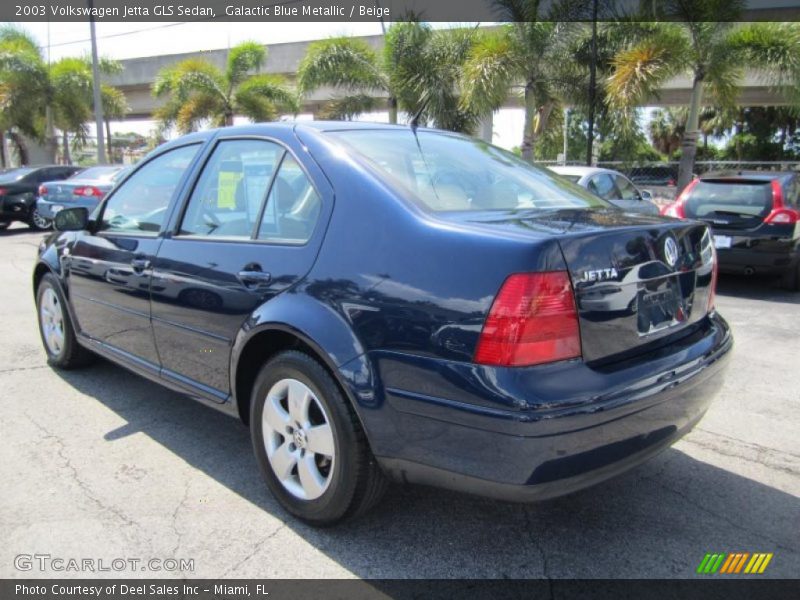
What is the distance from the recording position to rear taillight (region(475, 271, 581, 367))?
2.05m

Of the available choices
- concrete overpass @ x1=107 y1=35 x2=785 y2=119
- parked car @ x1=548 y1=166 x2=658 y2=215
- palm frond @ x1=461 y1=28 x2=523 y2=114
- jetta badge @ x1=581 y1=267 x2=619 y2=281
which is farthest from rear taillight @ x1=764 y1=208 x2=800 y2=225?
concrete overpass @ x1=107 y1=35 x2=785 y2=119

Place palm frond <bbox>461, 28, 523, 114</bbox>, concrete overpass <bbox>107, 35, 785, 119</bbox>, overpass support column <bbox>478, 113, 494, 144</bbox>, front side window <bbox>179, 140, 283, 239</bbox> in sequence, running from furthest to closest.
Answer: concrete overpass <bbox>107, 35, 785, 119</bbox>
overpass support column <bbox>478, 113, 494, 144</bbox>
palm frond <bbox>461, 28, 523, 114</bbox>
front side window <bbox>179, 140, 283, 239</bbox>

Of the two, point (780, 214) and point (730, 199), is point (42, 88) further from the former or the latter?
point (780, 214)

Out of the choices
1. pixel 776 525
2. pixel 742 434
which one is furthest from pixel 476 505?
pixel 742 434

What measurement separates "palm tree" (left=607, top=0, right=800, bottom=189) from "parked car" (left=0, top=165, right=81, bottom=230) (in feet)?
43.9

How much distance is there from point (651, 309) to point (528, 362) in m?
0.66

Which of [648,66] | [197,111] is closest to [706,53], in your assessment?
[648,66]

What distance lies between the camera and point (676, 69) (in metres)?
13.6

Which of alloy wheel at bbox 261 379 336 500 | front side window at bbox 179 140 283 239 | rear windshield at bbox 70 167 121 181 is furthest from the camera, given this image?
rear windshield at bbox 70 167 121 181

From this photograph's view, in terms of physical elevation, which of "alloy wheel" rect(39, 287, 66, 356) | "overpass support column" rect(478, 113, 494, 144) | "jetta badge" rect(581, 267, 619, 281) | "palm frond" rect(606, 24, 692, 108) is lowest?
"alloy wheel" rect(39, 287, 66, 356)

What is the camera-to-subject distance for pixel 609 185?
9344 mm

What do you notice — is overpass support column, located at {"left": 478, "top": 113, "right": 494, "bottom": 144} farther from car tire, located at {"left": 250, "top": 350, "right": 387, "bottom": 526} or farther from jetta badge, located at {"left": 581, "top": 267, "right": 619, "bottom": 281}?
jetta badge, located at {"left": 581, "top": 267, "right": 619, "bottom": 281}

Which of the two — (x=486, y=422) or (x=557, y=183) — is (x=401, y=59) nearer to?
(x=557, y=183)

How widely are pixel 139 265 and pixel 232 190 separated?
0.73 meters
